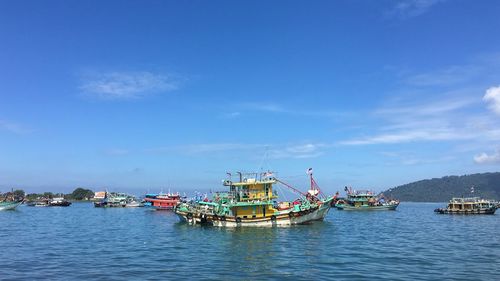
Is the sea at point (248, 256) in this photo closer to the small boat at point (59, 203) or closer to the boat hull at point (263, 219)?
the boat hull at point (263, 219)

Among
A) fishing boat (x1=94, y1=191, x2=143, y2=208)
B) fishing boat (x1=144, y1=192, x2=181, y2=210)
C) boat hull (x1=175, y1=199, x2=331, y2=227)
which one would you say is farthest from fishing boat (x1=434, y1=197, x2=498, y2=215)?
fishing boat (x1=94, y1=191, x2=143, y2=208)

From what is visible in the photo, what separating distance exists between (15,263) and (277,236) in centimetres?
2872

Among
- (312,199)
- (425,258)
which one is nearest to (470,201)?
(312,199)

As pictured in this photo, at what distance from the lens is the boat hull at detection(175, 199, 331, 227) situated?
63531 millimetres

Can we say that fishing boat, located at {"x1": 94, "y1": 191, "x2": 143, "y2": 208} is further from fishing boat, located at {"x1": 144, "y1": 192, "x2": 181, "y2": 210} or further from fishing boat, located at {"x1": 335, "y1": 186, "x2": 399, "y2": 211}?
fishing boat, located at {"x1": 335, "y1": 186, "x2": 399, "y2": 211}

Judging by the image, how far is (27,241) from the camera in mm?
48969

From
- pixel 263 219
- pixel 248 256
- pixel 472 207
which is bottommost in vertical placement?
pixel 248 256

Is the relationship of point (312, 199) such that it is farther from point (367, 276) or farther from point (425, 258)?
point (367, 276)

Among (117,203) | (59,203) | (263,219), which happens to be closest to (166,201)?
(117,203)

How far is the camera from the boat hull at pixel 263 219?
63531 millimetres

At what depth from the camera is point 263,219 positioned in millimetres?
63594

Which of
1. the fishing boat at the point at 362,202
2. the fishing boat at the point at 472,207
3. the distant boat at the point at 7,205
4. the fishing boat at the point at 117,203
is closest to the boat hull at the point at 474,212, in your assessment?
the fishing boat at the point at 472,207

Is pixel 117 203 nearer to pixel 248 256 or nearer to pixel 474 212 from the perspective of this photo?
pixel 474 212

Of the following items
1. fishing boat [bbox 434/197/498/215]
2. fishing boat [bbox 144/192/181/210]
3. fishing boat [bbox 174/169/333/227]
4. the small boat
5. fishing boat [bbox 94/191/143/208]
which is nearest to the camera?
fishing boat [bbox 174/169/333/227]
